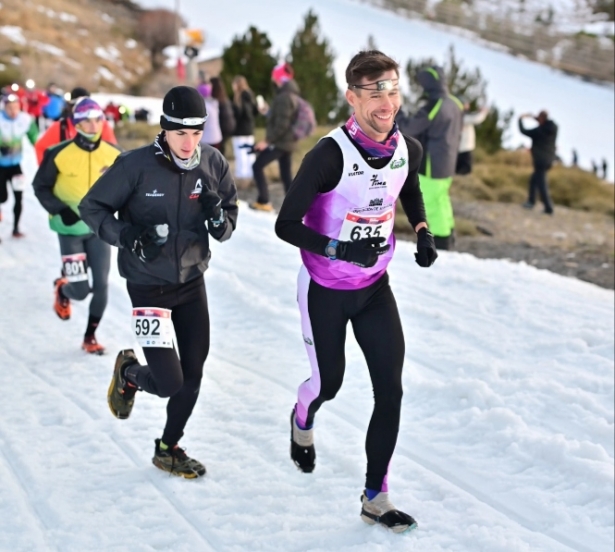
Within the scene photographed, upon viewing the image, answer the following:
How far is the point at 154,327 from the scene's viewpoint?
457 centimetres

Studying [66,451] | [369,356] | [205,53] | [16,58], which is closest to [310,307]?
[369,356]

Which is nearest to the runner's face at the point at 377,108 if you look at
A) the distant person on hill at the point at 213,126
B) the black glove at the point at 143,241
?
the black glove at the point at 143,241

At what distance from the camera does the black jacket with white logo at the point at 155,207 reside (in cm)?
449

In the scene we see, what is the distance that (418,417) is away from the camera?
19.7 feet

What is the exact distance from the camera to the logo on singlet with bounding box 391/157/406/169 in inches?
163

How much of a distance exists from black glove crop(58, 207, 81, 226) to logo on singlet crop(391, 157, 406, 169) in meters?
3.24

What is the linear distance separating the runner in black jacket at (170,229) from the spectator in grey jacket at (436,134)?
498 cm

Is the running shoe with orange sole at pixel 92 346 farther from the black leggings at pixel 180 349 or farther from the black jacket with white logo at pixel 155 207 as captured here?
the black jacket with white logo at pixel 155 207

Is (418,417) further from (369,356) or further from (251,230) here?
(251,230)

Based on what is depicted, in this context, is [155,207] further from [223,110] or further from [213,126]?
[223,110]

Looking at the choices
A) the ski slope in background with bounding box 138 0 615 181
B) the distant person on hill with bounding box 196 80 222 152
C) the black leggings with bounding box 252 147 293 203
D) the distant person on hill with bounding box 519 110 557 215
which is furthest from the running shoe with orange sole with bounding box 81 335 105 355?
the ski slope in background with bounding box 138 0 615 181

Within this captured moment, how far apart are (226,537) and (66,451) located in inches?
54.2

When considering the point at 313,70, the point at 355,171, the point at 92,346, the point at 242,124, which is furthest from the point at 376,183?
the point at 313,70

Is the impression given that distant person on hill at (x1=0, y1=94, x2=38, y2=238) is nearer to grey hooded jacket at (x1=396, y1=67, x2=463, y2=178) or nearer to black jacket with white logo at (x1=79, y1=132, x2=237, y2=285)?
grey hooded jacket at (x1=396, y1=67, x2=463, y2=178)
